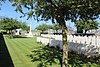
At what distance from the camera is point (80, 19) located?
10258mm

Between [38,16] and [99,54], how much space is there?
18.1ft

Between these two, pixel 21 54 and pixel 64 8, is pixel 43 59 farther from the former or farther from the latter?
pixel 64 8

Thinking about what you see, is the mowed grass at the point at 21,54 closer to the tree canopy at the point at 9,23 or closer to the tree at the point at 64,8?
the tree at the point at 64,8

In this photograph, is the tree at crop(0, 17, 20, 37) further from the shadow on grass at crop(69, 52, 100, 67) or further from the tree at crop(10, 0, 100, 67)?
the tree at crop(10, 0, 100, 67)

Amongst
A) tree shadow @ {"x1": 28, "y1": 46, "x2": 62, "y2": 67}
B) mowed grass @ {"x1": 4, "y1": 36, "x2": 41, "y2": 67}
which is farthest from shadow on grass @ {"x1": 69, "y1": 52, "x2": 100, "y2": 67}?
mowed grass @ {"x1": 4, "y1": 36, "x2": 41, "y2": 67}

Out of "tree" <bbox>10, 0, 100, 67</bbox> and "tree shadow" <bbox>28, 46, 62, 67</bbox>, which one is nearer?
"tree" <bbox>10, 0, 100, 67</bbox>

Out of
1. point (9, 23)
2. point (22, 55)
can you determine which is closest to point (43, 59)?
point (22, 55)

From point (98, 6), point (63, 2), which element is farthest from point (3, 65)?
point (98, 6)

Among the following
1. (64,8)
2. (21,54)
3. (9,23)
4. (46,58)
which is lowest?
(21,54)

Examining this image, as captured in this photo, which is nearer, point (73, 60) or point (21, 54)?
point (73, 60)

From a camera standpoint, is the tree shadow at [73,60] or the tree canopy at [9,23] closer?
the tree shadow at [73,60]

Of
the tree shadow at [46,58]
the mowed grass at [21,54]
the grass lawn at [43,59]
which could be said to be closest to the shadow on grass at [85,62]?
the grass lawn at [43,59]

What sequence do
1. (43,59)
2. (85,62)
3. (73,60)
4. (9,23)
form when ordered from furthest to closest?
(9,23), (43,59), (73,60), (85,62)

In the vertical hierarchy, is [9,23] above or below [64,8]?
below
